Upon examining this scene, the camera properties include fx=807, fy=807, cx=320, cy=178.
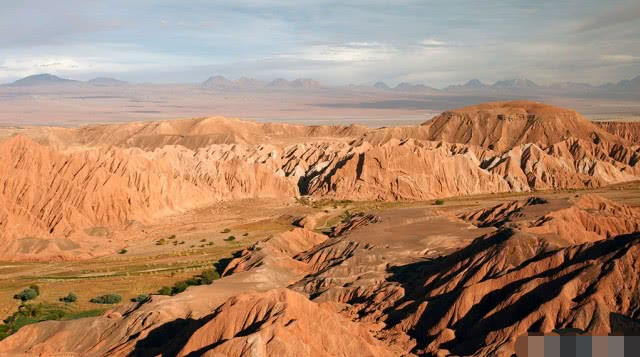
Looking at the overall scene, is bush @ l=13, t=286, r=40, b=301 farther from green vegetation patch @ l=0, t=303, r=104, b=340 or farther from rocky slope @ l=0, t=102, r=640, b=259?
rocky slope @ l=0, t=102, r=640, b=259

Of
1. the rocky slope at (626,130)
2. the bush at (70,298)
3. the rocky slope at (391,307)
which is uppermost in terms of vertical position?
the rocky slope at (391,307)

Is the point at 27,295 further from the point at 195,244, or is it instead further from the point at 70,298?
the point at 195,244

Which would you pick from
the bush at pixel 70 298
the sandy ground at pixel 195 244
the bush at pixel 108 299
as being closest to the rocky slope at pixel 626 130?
the sandy ground at pixel 195 244

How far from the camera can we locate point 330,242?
2441 inches

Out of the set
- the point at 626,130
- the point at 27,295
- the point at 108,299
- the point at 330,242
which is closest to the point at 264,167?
the point at 330,242

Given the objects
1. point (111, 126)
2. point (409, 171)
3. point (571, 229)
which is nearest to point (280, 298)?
point (571, 229)

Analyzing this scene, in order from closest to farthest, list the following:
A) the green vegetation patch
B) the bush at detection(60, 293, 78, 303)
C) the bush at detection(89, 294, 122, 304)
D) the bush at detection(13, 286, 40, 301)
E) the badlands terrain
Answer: the badlands terrain, the green vegetation patch, the bush at detection(89, 294, 122, 304), the bush at detection(60, 293, 78, 303), the bush at detection(13, 286, 40, 301)

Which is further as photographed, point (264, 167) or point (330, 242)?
point (264, 167)

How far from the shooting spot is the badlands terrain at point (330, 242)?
3656 cm

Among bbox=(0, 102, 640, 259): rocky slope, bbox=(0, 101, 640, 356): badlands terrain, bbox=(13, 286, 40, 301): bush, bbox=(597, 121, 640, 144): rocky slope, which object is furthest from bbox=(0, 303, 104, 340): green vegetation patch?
bbox=(597, 121, 640, 144): rocky slope

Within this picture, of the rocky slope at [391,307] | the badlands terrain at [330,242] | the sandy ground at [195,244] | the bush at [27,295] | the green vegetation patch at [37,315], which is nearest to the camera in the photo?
the rocky slope at [391,307]

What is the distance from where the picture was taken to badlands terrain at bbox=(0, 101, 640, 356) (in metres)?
36.6

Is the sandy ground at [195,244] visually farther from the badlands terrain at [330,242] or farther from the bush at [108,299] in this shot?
the bush at [108,299]

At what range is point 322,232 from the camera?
7438cm
